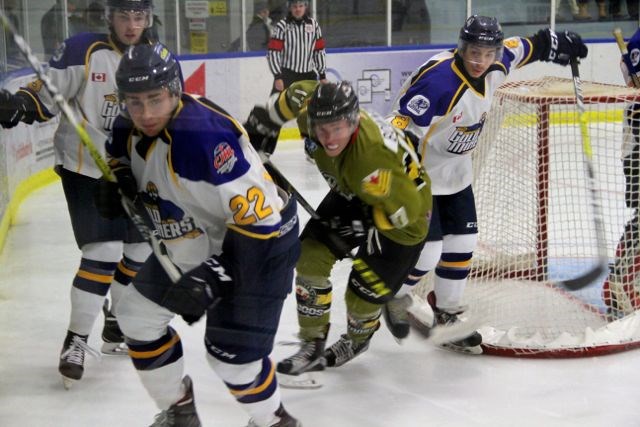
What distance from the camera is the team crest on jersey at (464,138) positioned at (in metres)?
2.56

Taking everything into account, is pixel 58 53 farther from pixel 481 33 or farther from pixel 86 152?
pixel 481 33

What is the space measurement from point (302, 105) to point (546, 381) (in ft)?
3.43

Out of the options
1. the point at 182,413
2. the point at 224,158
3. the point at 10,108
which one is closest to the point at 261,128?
the point at 224,158

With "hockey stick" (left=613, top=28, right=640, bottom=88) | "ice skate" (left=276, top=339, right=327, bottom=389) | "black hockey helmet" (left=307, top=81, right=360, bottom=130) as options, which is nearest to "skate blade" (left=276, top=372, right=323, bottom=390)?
"ice skate" (left=276, top=339, right=327, bottom=389)

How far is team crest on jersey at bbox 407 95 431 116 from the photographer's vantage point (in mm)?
2398

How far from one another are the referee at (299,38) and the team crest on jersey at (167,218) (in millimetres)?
282

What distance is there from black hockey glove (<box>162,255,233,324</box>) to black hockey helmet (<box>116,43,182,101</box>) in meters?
0.32

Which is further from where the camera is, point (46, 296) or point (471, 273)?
point (471, 273)

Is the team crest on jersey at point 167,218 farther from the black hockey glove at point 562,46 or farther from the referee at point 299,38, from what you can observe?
the black hockey glove at point 562,46

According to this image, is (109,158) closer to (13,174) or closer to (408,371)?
(13,174)

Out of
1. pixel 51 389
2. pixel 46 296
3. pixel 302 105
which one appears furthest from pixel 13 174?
pixel 302 105

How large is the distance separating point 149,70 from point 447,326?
1.44m

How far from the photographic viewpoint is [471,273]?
3025 mm

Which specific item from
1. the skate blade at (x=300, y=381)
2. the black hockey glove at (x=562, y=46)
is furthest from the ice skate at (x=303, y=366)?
the black hockey glove at (x=562, y=46)
